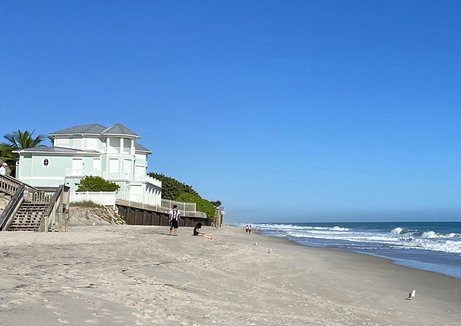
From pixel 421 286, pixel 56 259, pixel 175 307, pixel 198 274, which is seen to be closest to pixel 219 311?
pixel 175 307

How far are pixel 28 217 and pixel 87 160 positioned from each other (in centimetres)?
2841

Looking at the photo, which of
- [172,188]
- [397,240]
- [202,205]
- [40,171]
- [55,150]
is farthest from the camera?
[172,188]

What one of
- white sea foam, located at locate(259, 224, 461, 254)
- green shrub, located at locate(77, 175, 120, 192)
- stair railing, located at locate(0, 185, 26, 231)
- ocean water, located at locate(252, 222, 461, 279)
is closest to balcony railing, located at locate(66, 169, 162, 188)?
green shrub, located at locate(77, 175, 120, 192)

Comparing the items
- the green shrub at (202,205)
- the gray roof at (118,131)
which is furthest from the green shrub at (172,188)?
the gray roof at (118,131)

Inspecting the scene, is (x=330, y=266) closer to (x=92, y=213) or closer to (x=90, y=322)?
(x=90, y=322)

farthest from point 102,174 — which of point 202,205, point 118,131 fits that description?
point 202,205

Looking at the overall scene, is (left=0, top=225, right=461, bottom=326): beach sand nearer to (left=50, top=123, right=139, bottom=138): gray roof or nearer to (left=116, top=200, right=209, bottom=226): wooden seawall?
(left=116, top=200, right=209, bottom=226): wooden seawall

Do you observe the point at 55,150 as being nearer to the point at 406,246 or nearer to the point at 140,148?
the point at 140,148

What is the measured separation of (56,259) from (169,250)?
20.2 feet

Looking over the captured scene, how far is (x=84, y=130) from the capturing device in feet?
179

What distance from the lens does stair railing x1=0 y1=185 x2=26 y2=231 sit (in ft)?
74.6

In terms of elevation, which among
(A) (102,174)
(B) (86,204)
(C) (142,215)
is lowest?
(C) (142,215)

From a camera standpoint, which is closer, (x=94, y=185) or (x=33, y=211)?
(x=33, y=211)

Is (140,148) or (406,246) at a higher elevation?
(140,148)
